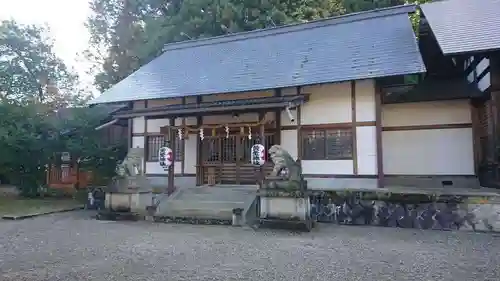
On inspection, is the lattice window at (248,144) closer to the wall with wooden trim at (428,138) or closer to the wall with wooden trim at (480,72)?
the wall with wooden trim at (428,138)

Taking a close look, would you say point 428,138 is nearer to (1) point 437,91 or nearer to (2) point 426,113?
(2) point 426,113

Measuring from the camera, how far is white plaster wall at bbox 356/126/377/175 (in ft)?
36.7

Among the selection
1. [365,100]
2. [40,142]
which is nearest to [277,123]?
[365,100]

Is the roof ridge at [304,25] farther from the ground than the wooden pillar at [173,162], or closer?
farther from the ground

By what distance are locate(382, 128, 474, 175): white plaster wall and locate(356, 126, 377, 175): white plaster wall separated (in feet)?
5.10

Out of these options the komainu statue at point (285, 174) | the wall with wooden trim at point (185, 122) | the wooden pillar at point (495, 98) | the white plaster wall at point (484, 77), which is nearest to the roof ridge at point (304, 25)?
the white plaster wall at point (484, 77)

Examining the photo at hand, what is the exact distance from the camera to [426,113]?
12.1 metres

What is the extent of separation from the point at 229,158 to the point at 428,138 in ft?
22.0

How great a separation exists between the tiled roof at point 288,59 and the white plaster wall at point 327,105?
575 millimetres

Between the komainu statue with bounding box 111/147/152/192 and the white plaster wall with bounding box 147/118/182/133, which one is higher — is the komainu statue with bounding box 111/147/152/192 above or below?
below

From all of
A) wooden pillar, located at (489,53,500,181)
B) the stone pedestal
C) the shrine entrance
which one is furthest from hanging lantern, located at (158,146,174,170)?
wooden pillar, located at (489,53,500,181)

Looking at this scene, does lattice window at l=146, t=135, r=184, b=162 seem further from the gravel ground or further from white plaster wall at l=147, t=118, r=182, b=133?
the gravel ground

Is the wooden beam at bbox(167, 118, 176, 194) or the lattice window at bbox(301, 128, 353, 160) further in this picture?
the wooden beam at bbox(167, 118, 176, 194)

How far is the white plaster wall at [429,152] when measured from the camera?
11.6 meters
